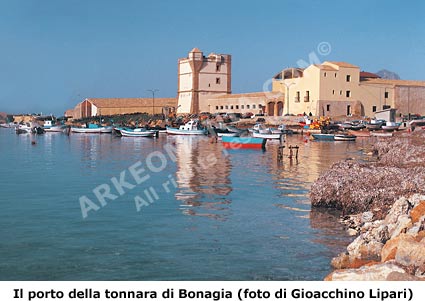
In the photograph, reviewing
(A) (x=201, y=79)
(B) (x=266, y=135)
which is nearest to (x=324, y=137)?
(B) (x=266, y=135)

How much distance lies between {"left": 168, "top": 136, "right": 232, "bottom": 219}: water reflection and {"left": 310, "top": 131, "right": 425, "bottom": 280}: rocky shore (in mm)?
2831

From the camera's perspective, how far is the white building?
87406 mm

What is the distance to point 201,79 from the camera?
3457 inches

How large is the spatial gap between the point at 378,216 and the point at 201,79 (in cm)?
7567

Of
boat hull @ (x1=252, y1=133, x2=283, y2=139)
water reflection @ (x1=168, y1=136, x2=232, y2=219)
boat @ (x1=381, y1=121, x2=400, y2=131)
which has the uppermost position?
boat @ (x1=381, y1=121, x2=400, y2=131)

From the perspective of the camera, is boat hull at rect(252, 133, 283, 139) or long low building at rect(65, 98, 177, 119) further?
long low building at rect(65, 98, 177, 119)

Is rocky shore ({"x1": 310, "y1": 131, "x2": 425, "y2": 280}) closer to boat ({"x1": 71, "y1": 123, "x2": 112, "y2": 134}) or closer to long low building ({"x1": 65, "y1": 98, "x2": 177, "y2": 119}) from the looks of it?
boat ({"x1": 71, "y1": 123, "x2": 112, "y2": 134})

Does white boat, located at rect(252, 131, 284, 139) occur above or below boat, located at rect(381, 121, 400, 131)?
below

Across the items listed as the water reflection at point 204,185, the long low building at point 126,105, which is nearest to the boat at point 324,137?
the water reflection at point 204,185

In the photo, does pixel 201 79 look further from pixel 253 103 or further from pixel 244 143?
pixel 244 143

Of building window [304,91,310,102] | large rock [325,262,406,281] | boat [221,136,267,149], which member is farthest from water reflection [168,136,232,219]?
building window [304,91,310,102]
